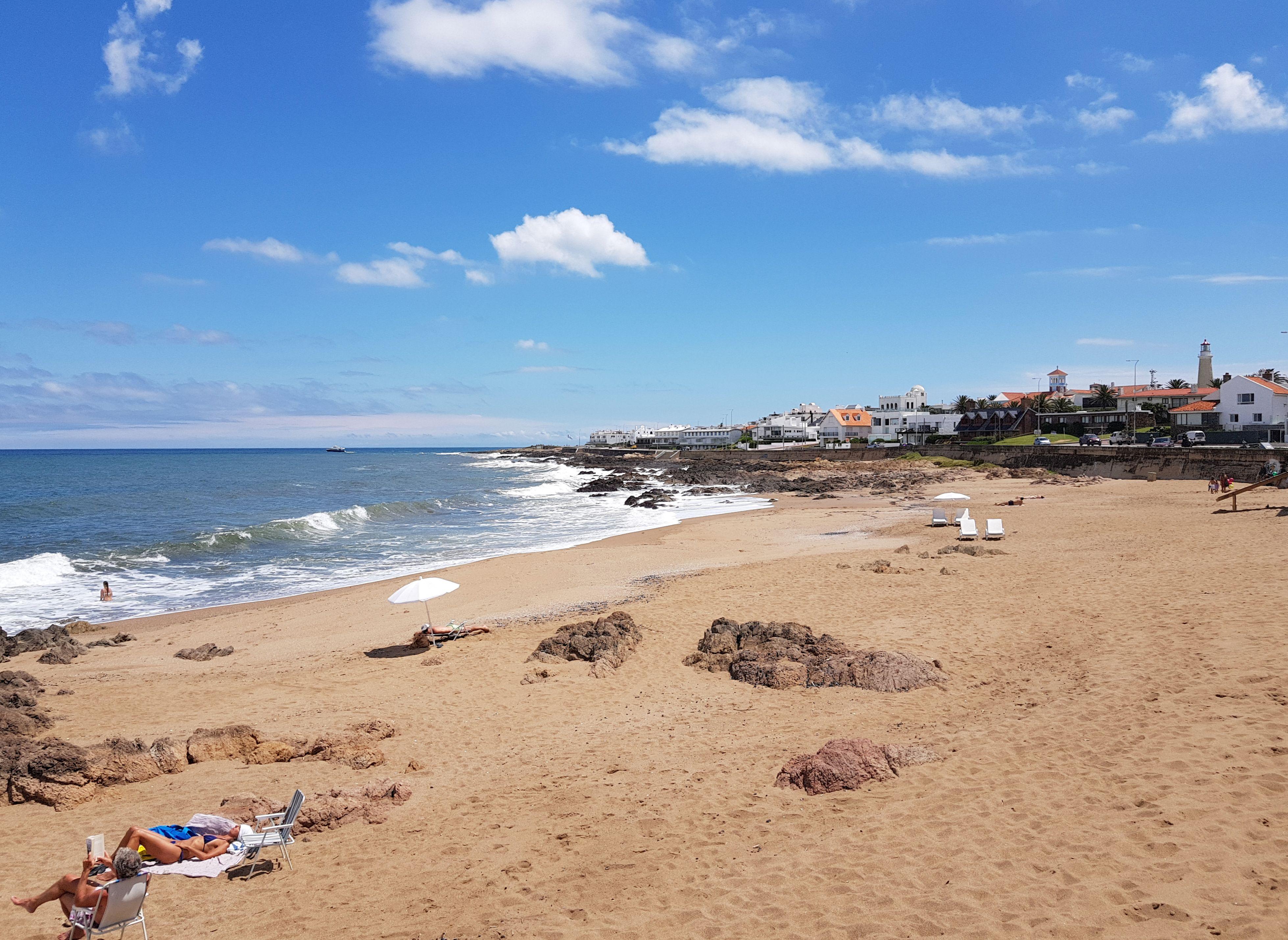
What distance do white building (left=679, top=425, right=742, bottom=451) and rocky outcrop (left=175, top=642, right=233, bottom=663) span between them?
128643 millimetres

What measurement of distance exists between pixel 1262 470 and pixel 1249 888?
132 ft

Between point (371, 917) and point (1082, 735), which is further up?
point (1082, 735)

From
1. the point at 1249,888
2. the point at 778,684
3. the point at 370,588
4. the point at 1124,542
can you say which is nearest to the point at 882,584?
the point at 778,684

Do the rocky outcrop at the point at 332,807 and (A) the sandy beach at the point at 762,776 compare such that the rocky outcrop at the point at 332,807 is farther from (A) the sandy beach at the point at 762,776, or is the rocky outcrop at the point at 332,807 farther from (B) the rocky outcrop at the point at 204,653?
(B) the rocky outcrop at the point at 204,653

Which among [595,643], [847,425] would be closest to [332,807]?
[595,643]

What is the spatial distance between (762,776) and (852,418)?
4468 inches

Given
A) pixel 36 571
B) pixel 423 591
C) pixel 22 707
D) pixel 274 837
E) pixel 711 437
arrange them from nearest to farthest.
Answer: pixel 274 837 < pixel 22 707 < pixel 423 591 < pixel 36 571 < pixel 711 437

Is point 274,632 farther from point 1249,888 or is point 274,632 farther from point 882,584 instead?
point 1249,888

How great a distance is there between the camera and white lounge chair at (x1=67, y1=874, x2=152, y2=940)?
4988 mm

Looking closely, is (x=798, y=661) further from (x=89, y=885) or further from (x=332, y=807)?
(x=89, y=885)

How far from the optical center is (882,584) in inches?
614

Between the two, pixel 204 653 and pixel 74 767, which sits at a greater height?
pixel 74 767

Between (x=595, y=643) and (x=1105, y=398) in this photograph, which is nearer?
(x=595, y=643)

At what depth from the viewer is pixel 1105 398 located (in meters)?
84.1
